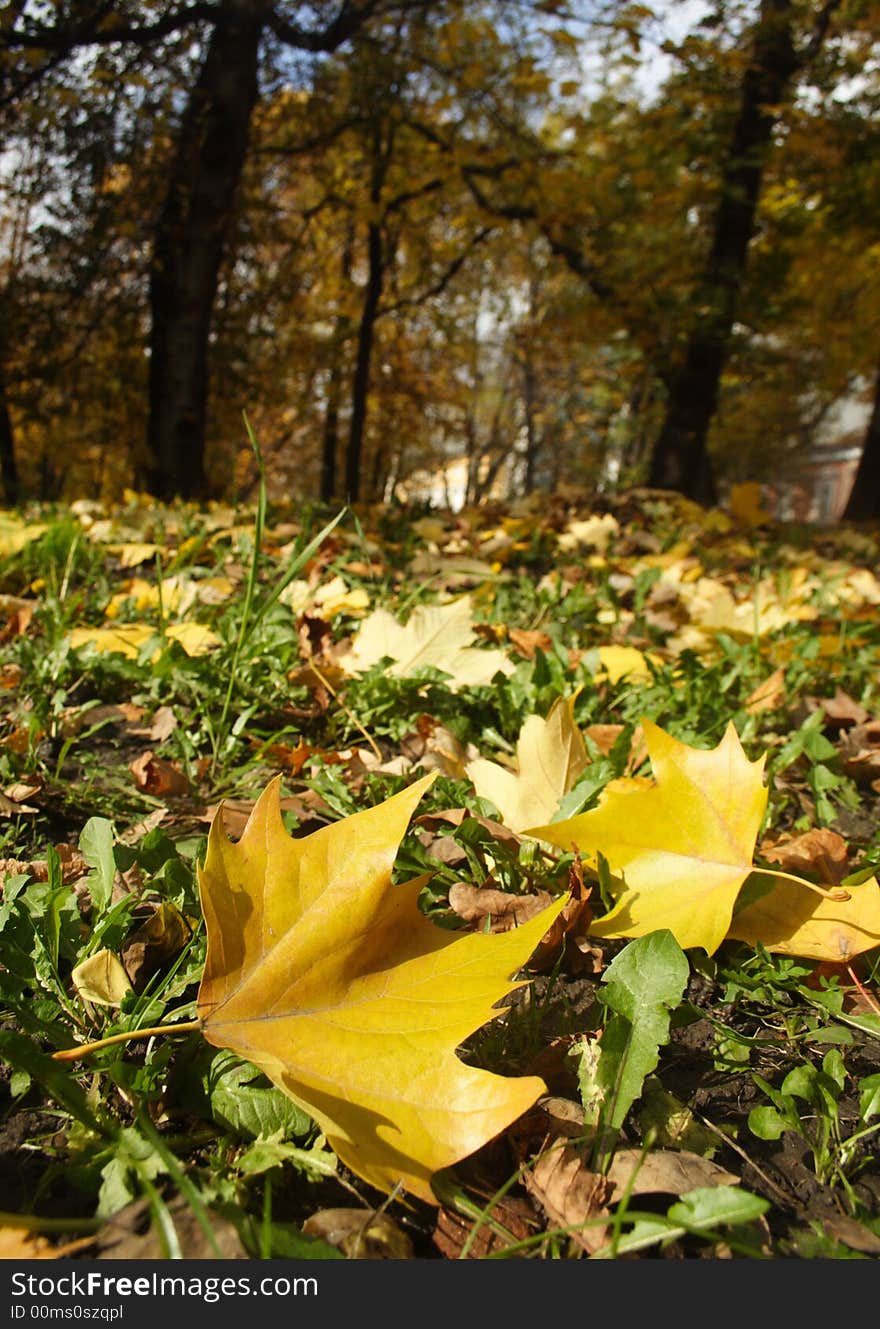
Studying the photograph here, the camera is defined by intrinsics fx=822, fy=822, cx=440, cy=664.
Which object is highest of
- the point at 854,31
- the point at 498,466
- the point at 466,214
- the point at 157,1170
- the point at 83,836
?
the point at 854,31

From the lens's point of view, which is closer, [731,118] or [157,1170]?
[157,1170]

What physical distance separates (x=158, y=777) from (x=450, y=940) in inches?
28.2

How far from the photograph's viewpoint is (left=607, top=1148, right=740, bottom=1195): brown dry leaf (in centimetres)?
65

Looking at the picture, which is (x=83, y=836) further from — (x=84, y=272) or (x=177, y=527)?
(x=84, y=272)

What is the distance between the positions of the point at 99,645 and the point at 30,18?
5.43 m

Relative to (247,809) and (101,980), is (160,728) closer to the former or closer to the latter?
(247,809)

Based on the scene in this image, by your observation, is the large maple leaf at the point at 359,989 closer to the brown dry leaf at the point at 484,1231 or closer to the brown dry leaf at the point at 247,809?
the brown dry leaf at the point at 484,1231

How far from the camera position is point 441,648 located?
156 cm

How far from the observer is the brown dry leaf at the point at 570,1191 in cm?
62

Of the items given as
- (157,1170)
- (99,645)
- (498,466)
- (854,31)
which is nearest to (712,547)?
(99,645)

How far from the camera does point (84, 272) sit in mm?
6273

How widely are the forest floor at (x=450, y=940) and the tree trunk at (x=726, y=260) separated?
682cm

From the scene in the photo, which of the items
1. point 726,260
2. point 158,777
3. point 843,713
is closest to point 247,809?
point 158,777

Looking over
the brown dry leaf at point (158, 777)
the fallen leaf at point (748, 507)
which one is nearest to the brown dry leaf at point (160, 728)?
the brown dry leaf at point (158, 777)
